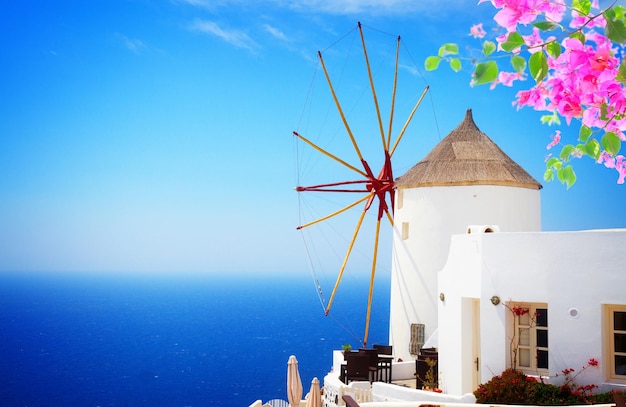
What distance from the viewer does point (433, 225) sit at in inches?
940

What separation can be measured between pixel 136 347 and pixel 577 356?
320 feet

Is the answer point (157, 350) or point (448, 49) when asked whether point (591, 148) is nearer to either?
point (448, 49)

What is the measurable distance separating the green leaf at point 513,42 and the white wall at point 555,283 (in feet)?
37.7

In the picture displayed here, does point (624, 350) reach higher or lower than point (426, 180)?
lower

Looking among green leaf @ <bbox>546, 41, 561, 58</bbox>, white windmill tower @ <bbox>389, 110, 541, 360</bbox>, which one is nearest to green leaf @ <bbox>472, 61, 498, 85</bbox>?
green leaf @ <bbox>546, 41, 561, 58</bbox>

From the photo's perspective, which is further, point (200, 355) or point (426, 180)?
point (200, 355)

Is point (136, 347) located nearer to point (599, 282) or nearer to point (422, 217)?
point (422, 217)

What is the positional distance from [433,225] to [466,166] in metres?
2.33

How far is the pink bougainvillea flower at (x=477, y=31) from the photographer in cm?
308

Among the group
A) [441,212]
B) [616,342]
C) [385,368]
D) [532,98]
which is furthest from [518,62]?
[441,212]

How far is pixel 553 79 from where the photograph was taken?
3141 mm

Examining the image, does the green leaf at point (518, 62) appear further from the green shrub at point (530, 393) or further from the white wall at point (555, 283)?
the white wall at point (555, 283)

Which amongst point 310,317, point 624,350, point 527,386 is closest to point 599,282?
point 624,350

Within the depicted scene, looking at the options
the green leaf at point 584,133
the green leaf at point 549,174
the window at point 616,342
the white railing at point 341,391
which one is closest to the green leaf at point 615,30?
the green leaf at point 584,133
